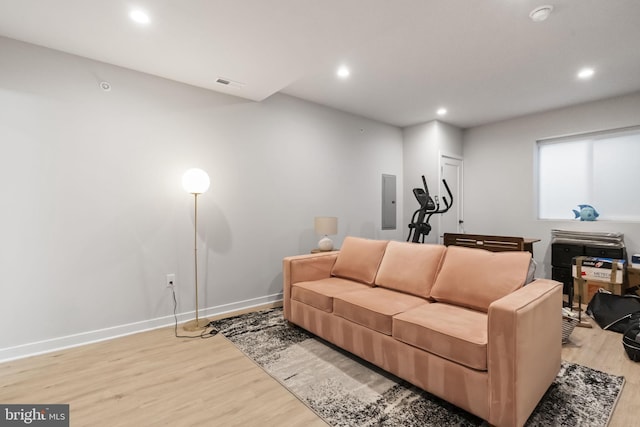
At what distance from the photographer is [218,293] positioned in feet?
11.3

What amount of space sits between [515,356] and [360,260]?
5.50 feet

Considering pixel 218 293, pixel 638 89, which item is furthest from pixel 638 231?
pixel 218 293

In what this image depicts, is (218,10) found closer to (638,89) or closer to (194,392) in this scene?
(194,392)

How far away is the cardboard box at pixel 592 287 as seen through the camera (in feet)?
11.3

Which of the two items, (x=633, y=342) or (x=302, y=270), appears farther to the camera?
(x=302, y=270)

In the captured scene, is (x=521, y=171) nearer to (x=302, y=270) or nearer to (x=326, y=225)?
(x=326, y=225)

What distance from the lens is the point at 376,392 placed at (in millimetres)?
1924

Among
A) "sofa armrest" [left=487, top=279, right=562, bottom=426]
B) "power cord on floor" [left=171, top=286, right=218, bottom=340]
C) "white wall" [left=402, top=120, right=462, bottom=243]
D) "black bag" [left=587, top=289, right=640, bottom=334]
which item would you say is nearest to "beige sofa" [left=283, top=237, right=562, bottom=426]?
"sofa armrest" [left=487, top=279, right=562, bottom=426]

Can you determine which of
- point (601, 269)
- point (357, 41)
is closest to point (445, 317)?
point (357, 41)

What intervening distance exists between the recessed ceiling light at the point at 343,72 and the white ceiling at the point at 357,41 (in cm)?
7

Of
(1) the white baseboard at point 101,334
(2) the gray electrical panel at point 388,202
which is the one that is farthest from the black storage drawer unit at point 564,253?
(1) the white baseboard at point 101,334

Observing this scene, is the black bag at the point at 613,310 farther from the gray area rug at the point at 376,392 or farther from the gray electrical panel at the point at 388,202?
the gray electrical panel at the point at 388,202

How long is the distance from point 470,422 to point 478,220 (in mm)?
4500

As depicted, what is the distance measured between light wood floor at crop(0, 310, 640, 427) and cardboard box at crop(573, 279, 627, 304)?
3.22ft
